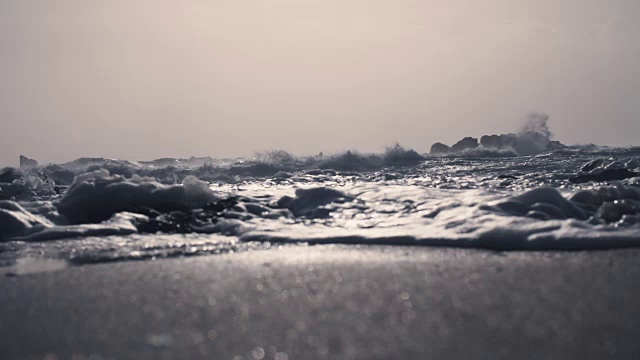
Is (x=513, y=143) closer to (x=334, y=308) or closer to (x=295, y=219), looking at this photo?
(x=295, y=219)

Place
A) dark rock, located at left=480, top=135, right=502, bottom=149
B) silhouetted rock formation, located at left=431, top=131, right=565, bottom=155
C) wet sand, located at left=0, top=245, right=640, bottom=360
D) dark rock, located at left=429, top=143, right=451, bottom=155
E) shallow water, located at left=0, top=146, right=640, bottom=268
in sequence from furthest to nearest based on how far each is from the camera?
dark rock, located at left=429, top=143, right=451, bottom=155 < dark rock, located at left=480, top=135, right=502, bottom=149 < silhouetted rock formation, located at left=431, top=131, right=565, bottom=155 < shallow water, located at left=0, top=146, right=640, bottom=268 < wet sand, located at left=0, top=245, right=640, bottom=360

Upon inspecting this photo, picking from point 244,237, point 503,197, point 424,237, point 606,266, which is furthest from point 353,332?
point 503,197

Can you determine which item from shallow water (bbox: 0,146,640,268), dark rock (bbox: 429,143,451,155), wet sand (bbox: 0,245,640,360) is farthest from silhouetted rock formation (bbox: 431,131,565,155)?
wet sand (bbox: 0,245,640,360)

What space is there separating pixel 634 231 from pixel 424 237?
1.39 metres

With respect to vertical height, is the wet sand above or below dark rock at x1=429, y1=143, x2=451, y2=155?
below

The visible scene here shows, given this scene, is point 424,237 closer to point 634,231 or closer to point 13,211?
point 634,231

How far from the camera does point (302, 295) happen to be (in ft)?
9.55

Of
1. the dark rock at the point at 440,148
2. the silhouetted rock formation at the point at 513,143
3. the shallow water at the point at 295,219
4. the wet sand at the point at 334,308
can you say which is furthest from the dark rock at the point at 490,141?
the wet sand at the point at 334,308

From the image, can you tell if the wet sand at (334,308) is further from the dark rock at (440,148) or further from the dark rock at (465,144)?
the dark rock at (465,144)

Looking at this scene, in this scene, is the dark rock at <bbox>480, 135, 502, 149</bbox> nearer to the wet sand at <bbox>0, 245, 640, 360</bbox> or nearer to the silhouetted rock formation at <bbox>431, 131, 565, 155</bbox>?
the silhouetted rock formation at <bbox>431, 131, 565, 155</bbox>

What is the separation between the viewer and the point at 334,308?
2656 mm

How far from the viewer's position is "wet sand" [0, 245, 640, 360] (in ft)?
6.94

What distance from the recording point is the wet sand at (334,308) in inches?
83.3

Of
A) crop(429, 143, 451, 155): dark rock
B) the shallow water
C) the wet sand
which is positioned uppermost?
crop(429, 143, 451, 155): dark rock
